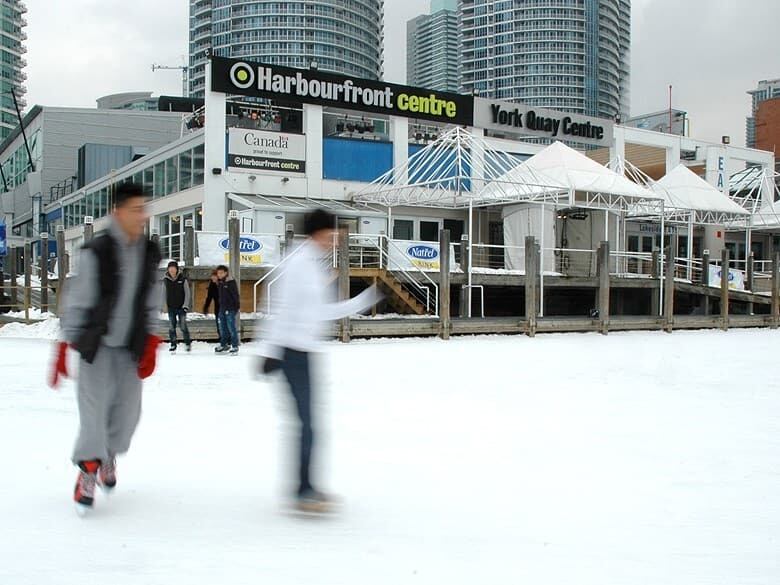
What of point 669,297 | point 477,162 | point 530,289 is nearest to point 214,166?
point 477,162

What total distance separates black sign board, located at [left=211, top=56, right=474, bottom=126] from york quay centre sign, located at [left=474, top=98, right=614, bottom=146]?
0.70 metres

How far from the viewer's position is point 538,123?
29.5 metres

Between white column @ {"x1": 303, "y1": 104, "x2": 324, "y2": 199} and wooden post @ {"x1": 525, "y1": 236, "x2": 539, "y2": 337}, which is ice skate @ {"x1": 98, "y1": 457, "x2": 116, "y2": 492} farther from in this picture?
white column @ {"x1": 303, "y1": 104, "x2": 324, "y2": 199}

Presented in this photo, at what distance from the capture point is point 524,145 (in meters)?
29.9

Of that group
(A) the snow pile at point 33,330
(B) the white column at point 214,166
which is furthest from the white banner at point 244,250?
(B) the white column at point 214,166

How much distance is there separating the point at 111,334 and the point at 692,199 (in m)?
26.6

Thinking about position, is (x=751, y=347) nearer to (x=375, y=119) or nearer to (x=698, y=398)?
(x=698, y=398)

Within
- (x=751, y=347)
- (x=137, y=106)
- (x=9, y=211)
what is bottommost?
(x=751, y=347)

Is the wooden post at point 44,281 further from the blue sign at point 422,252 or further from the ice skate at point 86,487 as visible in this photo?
the ice skate at point 86,487

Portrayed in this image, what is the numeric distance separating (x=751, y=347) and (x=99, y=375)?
14618mm

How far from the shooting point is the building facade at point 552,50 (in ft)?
480

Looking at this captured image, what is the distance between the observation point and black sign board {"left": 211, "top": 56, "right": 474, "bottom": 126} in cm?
2347

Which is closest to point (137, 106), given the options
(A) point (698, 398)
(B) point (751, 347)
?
(B) point (751, 347)

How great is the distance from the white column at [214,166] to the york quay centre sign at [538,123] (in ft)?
30.5
